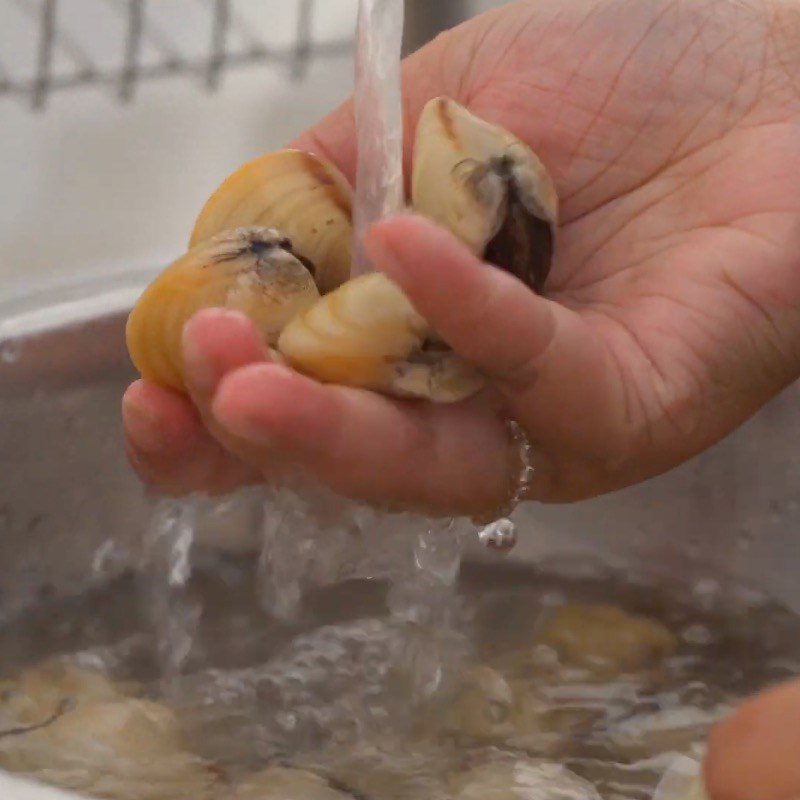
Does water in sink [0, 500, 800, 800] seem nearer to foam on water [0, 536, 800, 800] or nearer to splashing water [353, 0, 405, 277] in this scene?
foam on water [0, 536, 800, 800]

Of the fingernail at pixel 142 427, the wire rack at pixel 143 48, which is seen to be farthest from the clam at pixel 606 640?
the wire rack at pixel 143 48

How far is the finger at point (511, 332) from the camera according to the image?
347 mm

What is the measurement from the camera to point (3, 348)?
0.62 meters

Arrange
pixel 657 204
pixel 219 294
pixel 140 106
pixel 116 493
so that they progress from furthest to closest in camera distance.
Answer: pixel 140 106 < pixel 116 493 < pixel 657 204 < pixel 219 294

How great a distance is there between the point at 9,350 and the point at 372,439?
28 cm

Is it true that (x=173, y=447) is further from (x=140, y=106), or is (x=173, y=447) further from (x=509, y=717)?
(x=140, y=106)

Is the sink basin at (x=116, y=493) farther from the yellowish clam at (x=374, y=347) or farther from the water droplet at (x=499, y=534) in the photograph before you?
the yellowish clam at (x=374, y=347)

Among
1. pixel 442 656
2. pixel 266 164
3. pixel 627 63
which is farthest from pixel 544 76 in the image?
pixel 442 656

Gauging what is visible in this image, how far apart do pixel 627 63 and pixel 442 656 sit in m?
0.27

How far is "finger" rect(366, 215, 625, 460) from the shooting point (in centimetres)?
35

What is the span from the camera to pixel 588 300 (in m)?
0.51

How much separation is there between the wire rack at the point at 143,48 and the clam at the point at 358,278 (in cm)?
36

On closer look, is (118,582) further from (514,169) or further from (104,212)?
(514,169)

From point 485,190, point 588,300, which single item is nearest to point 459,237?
point 485,190
